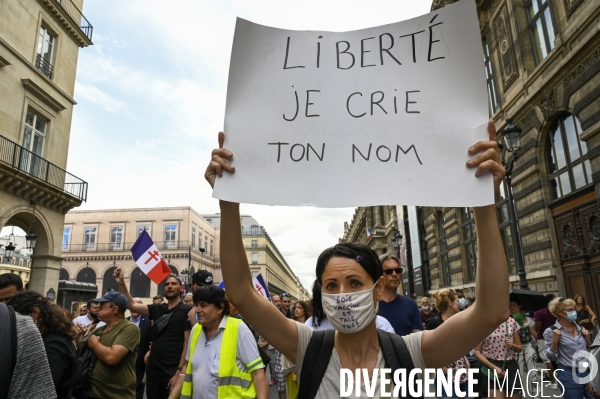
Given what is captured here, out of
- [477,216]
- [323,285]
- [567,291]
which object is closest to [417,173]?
[477,216]

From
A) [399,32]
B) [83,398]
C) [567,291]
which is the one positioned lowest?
[83,398]

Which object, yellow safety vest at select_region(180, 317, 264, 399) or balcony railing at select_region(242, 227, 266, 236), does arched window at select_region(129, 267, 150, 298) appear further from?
yellow safety vest at select_region(180, 317, 264, 399)

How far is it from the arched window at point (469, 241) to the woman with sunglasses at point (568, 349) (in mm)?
14074

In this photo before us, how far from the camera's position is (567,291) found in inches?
499

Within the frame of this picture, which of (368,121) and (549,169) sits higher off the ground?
(549,169)

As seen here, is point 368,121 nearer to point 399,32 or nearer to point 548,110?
point 399,32

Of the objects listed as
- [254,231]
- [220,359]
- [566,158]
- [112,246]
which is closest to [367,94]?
[220,359]

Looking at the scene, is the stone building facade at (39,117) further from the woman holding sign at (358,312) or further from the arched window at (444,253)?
the arched window at (444,253)

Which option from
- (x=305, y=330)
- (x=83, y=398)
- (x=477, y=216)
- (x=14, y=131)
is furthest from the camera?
(x=14, y=131)

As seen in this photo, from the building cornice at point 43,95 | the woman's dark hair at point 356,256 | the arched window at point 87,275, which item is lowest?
the woman's dark hair at point 356,256

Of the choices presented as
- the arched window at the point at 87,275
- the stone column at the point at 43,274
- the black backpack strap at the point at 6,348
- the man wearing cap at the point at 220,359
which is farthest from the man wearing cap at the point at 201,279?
the arched window at the point at 87,275

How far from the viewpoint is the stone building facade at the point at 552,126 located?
11.2 metres

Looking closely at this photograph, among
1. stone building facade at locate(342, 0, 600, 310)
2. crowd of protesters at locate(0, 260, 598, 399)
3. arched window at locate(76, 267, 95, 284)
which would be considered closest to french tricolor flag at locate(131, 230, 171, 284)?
crowd of protesters at locate(0, 260, 598, 399)

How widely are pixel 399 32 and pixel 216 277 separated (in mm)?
74196
